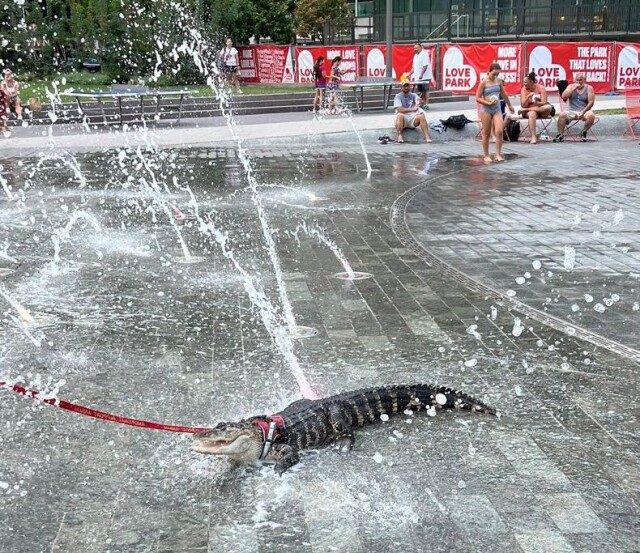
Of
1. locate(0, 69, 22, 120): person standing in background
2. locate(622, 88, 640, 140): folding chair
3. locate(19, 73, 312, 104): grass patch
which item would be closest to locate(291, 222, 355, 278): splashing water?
locate(622, 88, 640, 140): folding chair

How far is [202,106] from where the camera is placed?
25.9 meters

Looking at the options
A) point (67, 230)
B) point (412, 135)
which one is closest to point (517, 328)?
point (67, 230)

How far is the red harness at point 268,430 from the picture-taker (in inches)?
167

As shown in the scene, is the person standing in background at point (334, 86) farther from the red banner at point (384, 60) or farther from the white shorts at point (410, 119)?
the red banner at point (384, 60)

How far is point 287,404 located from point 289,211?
6.34 meters

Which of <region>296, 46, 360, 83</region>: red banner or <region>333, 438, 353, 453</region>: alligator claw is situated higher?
<region>296, 46, 360, 83</region>: red banner

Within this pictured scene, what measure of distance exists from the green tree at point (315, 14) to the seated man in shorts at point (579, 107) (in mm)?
25213

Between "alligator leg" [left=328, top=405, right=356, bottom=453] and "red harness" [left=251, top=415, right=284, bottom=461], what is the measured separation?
352 millimetres

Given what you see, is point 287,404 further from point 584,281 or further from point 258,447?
point 584,281

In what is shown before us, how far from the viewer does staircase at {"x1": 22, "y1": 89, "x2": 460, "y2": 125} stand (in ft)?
76.7

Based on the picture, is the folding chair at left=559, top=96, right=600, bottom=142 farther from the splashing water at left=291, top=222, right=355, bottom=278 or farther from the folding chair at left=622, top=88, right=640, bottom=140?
the splashing water at left=291, top=222, right=355, bottom=278

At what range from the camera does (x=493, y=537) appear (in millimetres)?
3611

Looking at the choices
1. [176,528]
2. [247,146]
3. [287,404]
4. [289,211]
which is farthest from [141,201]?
[176,528]

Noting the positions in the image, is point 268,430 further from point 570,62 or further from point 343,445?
point 570,62
